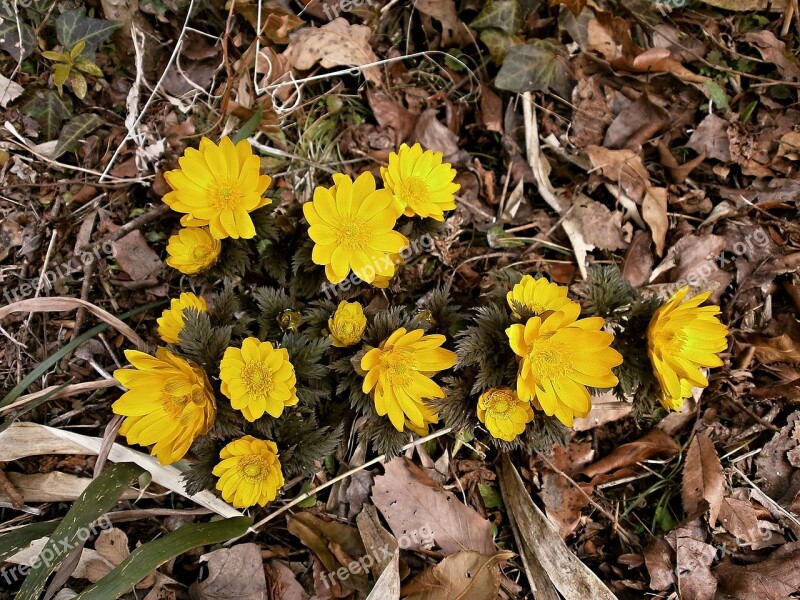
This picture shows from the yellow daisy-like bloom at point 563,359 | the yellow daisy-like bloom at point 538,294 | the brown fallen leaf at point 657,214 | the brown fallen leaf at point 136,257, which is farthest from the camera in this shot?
the brown fallen leaf at point 657,214

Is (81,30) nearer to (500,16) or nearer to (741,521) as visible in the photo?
(500,16)

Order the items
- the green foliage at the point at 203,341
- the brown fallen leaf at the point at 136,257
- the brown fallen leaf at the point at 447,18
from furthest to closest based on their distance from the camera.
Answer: the brown fallen leaf at the point at 447,18
the brown fallen leaf at the point at 136,257
the green foliage at the point at 203,341

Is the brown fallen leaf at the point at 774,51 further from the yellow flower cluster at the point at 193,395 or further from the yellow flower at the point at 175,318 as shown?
the yellow flower at the point at 175,318

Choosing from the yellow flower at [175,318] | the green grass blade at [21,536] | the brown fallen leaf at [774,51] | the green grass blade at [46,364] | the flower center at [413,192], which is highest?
the brown fallen leaf at [774,51]

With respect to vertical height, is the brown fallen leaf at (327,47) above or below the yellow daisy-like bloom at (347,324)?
above

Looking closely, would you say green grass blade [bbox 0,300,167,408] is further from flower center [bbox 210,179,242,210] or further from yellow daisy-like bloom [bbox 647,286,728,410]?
yellow daisy-like bloom [bbox 647,286,728,410]

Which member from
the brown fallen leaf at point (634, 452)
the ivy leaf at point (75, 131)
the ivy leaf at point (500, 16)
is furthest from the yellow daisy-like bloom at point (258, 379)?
the ivy leaf at point (500, 16)

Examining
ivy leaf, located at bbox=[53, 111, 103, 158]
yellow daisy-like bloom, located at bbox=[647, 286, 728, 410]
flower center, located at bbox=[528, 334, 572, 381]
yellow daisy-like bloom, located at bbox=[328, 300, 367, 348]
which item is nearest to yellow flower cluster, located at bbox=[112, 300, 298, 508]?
yellow daisy-like bloom, located at bbox=[328, 300, 367, 348]

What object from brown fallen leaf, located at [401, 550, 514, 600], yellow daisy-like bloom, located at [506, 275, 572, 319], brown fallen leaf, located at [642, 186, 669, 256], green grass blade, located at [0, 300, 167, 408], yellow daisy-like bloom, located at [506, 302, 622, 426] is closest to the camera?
yellow daisy-like bloom, located at [506, 302, 622, 426]
